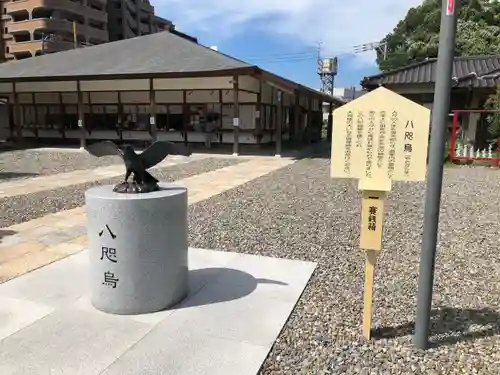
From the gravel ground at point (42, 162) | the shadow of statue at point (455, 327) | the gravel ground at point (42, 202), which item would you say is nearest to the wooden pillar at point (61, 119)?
the gravel ground at point (42, 162)

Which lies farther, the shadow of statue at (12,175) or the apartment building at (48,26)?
the apartment building at (48,26)

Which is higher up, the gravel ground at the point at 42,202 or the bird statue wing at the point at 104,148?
the bird statue wing at the point at 104,148

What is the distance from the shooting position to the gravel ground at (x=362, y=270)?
254cm

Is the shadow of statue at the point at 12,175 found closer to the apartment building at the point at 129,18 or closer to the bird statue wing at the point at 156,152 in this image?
the bird statue wing at the point at 156,152

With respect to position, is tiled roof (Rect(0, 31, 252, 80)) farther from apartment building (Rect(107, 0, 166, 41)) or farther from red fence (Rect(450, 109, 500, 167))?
apartment building (Rect(107, 0, 166, 41))

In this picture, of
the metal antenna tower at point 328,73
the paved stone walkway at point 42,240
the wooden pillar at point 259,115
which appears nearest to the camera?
the paved stone walkway at point 42,240

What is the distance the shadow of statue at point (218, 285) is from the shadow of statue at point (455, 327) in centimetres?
109

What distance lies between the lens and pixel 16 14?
51.0 m

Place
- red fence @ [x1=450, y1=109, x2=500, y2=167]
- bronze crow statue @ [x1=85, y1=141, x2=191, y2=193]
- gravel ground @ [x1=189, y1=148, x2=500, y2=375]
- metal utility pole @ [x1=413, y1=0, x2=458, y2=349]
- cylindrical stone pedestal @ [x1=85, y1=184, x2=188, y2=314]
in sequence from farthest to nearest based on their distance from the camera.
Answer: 1. red fence @ [x1=450, y1=109, x2=500, y2=167]
2. bronze crow statue @ [x1=85, y1=141, x2=191, y2=193]
3. cylindrical stone pedestal @ [x1=85, y1=184, x2=188, y2=314]
4. gravel ground @ [x1=189, y1=148, x2=500, y2=375]
5. metal utility pole @ [x1=413, y1=0, x2=458, y2=349]

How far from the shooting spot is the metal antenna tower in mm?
57781

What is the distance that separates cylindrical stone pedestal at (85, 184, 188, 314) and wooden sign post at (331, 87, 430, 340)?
1.28m

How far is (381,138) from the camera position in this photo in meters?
2.49

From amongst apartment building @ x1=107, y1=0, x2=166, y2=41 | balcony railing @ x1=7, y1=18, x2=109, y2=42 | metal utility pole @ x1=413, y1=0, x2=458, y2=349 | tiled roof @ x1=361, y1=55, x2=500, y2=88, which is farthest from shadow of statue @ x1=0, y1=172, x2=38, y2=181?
apartment building @ x1=107, y1=0, x2=166, y2=41

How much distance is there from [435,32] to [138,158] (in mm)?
30710
